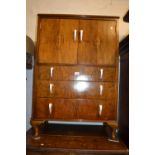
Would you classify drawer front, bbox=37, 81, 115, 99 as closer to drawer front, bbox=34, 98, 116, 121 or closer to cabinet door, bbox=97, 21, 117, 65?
drawer front, bbox=34, 98, 116, 121

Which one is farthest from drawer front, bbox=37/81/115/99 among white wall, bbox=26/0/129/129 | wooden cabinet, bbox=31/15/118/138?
white wall, bbox=26/0/129/129

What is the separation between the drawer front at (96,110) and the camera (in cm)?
158

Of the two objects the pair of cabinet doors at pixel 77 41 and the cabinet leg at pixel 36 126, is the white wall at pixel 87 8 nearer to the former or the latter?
the pair of cabinet doors at pixel 77 41

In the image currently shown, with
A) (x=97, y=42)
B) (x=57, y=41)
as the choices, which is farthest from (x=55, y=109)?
(x=97, y=42)

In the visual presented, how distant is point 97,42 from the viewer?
63.1 inches

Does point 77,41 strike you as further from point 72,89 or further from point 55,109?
point 55,109

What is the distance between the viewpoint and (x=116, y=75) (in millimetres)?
1586

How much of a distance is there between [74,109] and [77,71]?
0.37 m

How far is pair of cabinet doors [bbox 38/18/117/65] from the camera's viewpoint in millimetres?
1595

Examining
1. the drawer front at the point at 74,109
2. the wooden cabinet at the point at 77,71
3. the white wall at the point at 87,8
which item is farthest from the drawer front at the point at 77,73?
the white wall at the point at 87,8

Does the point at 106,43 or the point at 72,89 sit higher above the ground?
the point at 106,43
